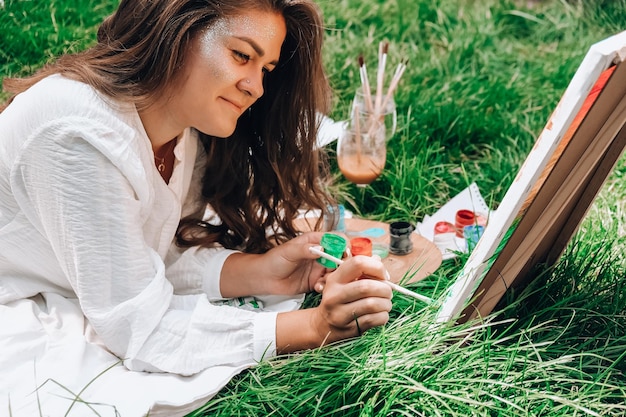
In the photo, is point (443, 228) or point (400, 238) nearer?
point (400, 238)

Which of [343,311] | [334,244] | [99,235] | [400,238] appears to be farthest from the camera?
[400,238]

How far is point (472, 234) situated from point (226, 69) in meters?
1.11

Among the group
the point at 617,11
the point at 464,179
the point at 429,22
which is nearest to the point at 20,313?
the point at 464,179

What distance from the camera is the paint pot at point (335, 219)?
2.65 m

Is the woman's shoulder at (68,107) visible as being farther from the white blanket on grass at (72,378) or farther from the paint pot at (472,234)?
the paint pot at (472,234)

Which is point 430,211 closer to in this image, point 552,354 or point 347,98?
point 347,98

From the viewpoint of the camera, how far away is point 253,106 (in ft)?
7.85

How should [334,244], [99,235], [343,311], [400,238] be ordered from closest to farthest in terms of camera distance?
[99,235] < [343,311] < [334,244] < [400,238]

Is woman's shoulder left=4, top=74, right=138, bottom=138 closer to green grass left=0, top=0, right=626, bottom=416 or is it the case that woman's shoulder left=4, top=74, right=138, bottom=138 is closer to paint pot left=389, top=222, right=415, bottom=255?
green grass left=0, top=0, right=626, bottom=416

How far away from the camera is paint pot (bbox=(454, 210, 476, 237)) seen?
2.72 m

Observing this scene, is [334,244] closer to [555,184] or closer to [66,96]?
[555,184]

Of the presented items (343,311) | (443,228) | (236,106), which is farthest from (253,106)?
(443,228)

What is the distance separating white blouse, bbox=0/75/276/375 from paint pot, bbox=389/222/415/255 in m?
0.66

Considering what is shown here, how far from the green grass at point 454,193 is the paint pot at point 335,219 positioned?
0.33m
